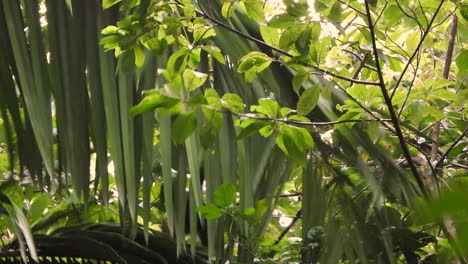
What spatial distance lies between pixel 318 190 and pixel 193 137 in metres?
0.21

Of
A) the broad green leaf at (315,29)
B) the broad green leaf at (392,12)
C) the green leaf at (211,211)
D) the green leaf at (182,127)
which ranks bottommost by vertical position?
the green leaf at (211,211)

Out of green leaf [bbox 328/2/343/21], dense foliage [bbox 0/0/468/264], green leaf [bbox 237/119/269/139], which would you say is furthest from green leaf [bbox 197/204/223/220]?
green leaf [bbox 328/2/343/21]

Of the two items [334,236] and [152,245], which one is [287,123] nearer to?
[334,236]

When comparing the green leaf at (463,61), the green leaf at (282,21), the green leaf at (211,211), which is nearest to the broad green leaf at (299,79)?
the green leaf at (282,21)

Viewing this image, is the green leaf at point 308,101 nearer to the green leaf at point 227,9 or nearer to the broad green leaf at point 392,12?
the green leaf at point 227,9

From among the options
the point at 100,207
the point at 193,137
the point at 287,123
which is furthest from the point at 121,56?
the point at 100,207

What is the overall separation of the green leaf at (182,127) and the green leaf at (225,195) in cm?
17

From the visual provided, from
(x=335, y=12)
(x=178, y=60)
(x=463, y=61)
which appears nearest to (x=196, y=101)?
(x=178, y=60)

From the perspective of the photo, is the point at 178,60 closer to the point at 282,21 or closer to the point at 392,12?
the point at 282,21

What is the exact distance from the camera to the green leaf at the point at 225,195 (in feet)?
3.33

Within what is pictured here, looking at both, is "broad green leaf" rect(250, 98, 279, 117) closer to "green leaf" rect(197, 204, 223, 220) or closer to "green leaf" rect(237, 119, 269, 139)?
"green leaf" rect(237, 119, 269, 139)

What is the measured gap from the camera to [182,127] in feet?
2.88

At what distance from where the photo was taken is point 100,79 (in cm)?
101

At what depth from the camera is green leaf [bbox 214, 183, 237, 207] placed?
1.02 m
